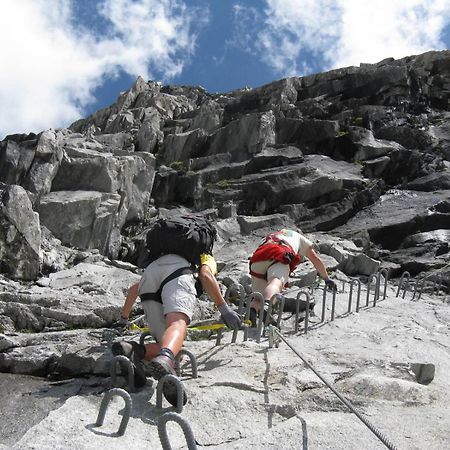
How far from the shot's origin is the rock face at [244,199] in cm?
816

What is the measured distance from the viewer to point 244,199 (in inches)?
1289

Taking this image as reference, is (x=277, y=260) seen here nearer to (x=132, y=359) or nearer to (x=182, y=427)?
(x=132, y=359)

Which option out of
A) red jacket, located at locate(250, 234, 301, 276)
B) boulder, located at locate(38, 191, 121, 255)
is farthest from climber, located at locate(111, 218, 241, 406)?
boulder, located at locate(38, 191, 121, 255)

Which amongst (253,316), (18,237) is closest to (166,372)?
(253,316)

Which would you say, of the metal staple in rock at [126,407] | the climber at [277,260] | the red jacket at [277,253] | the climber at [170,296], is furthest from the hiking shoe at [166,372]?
the red jacket at [277,253]

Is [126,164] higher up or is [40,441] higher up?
[126,164]

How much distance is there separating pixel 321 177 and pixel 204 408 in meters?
28.5

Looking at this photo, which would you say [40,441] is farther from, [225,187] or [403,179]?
[403,179]

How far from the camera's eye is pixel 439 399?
5547 millimetres

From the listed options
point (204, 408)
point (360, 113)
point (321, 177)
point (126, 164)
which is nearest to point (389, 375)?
point (204, 408)

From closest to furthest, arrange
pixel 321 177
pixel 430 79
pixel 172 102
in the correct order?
pixel 321 177 → pixel 430 79 → pixel 172 102

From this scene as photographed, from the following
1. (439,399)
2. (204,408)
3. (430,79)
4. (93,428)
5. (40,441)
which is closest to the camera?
(40,441)

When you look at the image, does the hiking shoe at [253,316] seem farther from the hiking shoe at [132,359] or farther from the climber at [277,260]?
the hiking shoe at [132,359]

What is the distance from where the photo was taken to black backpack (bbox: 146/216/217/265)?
6.04 meters
